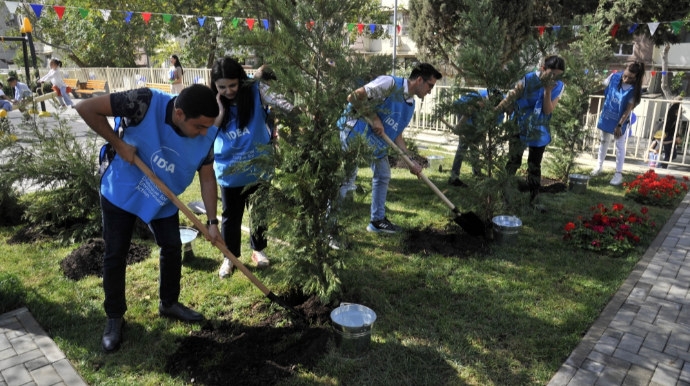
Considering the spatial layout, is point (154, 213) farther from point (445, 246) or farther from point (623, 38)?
point (623, 38)

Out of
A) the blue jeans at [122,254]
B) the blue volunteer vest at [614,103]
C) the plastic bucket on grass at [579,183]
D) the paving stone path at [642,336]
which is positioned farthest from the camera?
the blue volunteer vest at [614,103]

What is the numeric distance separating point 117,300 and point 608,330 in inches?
140

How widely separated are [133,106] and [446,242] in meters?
3.36

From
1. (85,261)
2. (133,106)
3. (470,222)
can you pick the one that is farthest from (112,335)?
(470,222)

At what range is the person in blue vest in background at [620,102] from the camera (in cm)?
679

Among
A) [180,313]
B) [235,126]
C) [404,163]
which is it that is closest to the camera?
[180,313]

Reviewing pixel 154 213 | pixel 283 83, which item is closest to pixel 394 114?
pixel 283 83

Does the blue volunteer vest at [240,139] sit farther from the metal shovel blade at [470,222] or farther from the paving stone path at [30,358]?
the metal shovel blade at [470,222]

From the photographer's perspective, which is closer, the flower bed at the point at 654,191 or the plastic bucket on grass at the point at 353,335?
the plastic bucket on grass at the point at 353,335

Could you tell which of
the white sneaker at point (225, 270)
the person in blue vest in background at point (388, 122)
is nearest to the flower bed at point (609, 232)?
the person in blue vest in background at point (388, 122)

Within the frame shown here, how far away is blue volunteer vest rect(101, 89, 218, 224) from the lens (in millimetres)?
2861

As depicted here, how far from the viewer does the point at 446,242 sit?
4867 millimetres

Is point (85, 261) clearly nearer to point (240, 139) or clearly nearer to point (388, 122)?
point (240, 139)

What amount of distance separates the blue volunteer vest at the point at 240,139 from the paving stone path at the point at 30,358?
5.53 feet
